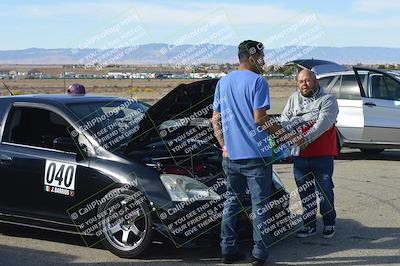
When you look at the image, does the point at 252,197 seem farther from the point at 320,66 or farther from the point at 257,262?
the point at 320,66

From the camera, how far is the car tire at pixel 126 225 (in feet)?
18.8

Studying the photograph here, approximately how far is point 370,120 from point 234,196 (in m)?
7.74

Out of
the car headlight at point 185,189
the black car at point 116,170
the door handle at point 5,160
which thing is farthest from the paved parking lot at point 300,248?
the door handle at point 5,160

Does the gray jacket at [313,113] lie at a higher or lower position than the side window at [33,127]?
lower

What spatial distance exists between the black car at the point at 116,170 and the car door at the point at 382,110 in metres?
6.41

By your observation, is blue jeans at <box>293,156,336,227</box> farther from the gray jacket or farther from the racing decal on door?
the racing decal on door

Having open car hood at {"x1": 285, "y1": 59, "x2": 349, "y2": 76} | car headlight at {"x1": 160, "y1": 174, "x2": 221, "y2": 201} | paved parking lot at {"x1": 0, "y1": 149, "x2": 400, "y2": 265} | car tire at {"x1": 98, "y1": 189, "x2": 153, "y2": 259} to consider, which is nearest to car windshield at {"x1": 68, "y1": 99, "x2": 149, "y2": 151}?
car tire at {"x1": 98, "y1": 189, "x2": 153, "y2": 259}

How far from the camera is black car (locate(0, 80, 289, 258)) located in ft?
18.8

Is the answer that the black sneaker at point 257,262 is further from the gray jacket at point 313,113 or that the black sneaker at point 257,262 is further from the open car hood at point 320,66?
the open car hood at point 320,66

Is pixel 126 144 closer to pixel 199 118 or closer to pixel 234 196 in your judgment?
pixel 199 118

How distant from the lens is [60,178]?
6.21 m

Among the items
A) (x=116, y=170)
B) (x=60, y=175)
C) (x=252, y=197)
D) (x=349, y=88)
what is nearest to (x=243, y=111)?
(x=252, y=197)

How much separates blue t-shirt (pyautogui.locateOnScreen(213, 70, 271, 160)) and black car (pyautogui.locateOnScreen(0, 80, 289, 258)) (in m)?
0.62

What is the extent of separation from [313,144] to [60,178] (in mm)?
2569
